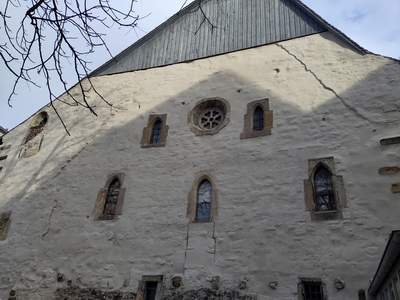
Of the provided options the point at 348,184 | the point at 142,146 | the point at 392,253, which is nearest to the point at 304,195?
the point at 348,184

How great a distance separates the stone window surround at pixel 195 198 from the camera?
7711 millimetres

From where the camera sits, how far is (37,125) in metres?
11.5

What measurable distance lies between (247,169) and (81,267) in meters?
4.04

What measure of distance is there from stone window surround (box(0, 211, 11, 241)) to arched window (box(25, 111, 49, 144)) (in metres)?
2.39

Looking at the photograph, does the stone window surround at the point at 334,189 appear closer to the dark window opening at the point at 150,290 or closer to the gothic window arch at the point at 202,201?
the gothic window arch at the point at 202,201

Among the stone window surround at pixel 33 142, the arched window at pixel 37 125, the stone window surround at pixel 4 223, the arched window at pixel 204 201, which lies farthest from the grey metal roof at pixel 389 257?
the arched window at pixel 37 125

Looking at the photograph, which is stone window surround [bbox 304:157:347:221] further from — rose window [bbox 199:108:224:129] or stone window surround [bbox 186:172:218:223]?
rose window [bbox 199:108:224:129]

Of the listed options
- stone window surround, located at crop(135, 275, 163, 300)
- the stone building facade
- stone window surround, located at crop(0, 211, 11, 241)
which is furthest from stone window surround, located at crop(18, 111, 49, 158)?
stone window surround, located at crop(135, 275, 163, 300)

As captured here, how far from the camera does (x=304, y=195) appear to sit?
23.4ft

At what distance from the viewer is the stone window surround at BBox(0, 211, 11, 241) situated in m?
9.45

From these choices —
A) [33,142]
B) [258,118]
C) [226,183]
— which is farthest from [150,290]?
[33,142]

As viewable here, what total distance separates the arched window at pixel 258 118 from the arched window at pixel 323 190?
1.74 meters

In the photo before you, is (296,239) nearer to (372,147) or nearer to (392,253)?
(372,147)

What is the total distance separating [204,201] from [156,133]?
255cm
